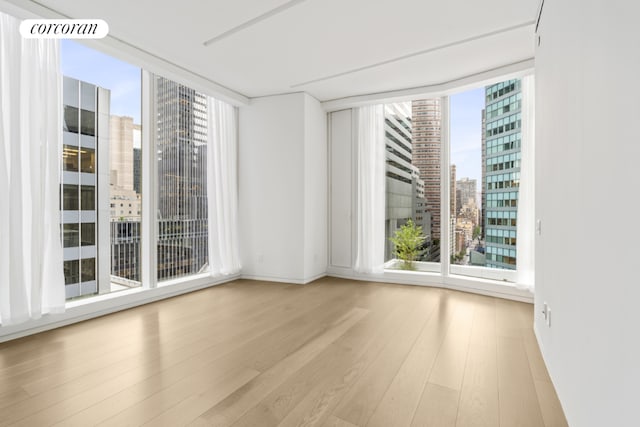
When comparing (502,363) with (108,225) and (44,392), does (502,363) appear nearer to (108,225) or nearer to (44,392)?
(44,392)

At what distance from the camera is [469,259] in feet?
14.3

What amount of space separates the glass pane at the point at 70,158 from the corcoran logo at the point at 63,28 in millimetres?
967

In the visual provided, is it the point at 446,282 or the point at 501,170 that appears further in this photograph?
the point at 446,282

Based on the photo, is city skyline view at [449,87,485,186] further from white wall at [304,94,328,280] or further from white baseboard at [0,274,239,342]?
white baseboard at [0,274,239,342]

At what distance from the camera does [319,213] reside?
5129 mm

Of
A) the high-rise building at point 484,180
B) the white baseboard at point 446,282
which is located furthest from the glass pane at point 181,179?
the high-rise building at point 484,180

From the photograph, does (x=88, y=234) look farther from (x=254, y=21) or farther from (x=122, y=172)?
(x=254, y=21)

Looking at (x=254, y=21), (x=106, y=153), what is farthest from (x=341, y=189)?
(x=106, y=153)

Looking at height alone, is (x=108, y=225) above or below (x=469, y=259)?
above

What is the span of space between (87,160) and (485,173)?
4691 mm

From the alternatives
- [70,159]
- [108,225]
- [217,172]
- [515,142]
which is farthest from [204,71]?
[515,142]

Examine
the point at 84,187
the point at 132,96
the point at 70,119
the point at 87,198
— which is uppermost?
the point at 132,96

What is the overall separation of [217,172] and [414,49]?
3.04m

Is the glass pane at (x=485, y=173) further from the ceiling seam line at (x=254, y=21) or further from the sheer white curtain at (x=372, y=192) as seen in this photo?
the ceiling seam line at (x=254, y=21)
